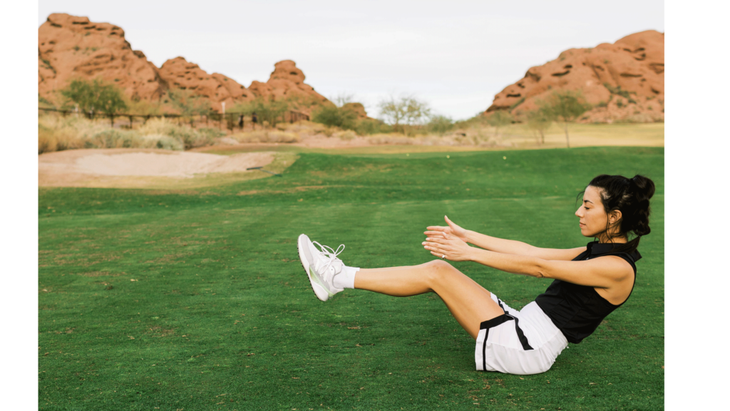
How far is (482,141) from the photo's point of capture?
3806 cm

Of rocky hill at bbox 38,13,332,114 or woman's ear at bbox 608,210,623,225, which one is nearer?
woman's ear at bbox 608,210,623,225

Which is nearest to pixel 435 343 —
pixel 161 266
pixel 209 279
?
pixel 209 279

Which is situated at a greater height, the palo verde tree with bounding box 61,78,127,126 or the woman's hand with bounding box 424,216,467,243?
the palo verde tree with bounding box 61,78,127,126

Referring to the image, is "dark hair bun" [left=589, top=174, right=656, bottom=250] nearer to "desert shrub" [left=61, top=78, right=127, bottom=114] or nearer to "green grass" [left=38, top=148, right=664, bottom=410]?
"green grass" [left=38, top=148, right=664, bottom=410]

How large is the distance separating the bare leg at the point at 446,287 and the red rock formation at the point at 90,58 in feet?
220

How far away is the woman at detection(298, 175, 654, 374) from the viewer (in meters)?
2.59

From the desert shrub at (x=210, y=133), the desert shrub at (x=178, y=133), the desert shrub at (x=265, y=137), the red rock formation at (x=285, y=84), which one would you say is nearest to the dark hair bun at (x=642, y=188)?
the desert shrub at (x=178, y=133)

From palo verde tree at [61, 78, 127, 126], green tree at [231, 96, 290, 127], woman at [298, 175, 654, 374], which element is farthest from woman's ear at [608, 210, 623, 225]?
green tree at [231, 96, 290, 127]

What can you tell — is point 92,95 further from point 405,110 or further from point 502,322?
point 502,322

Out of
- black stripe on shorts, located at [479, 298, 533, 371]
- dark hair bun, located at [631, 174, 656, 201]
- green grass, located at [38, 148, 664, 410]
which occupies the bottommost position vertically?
green grass, located at [38, 148, 664, 410]

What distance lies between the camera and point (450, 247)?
8.80 ft

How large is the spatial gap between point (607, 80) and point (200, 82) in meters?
55.8

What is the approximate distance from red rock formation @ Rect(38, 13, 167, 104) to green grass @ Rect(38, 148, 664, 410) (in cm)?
6263

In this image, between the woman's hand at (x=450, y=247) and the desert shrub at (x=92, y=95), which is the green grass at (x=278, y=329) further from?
the desert shrub at (x=92, y=95)
